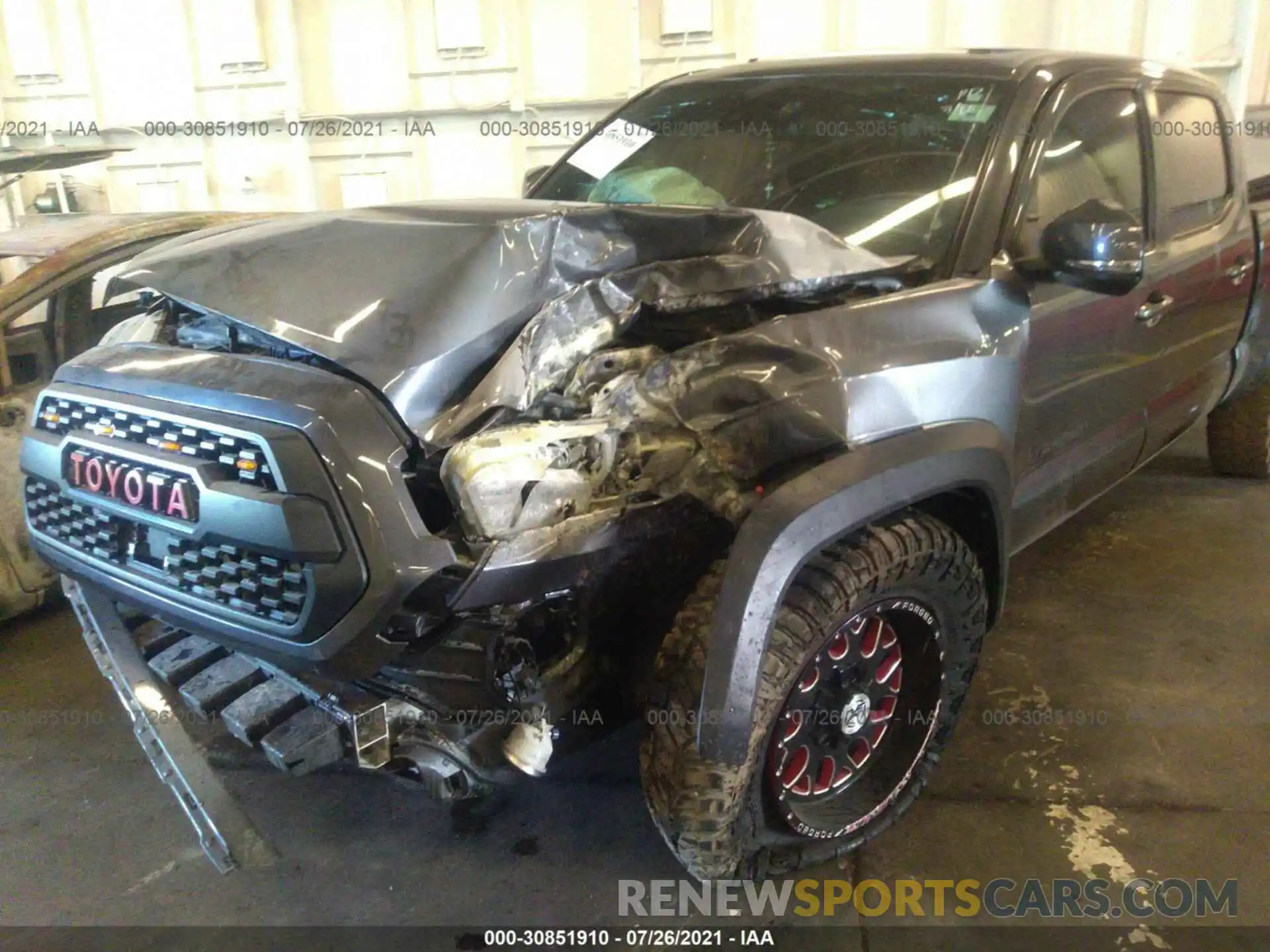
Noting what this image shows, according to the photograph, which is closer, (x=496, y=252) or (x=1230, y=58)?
(x=496, y=252)

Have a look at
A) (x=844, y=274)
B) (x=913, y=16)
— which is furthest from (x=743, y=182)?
(x=913, y=16)

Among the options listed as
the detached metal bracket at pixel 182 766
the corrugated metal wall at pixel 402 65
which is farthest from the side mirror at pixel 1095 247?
the corrugated metal wall at pixel 402 65

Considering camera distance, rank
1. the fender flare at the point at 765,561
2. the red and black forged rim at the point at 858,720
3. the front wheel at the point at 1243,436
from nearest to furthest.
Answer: the fender flare at the point at 765,561
the red and black forged rim at the point at 858,720
the front wheel at the point at 1243,436

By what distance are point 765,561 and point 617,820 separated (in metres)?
0.99

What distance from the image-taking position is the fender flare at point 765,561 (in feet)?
5.17

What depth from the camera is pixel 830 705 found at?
1.96m

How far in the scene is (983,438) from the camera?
1.99 meters

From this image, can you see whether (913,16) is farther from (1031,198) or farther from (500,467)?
(500,467)

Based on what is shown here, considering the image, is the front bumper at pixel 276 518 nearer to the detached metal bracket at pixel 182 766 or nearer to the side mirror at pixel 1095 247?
the detached metal bracket at pixel 182 766

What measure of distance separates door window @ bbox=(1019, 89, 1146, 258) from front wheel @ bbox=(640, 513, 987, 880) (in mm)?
882

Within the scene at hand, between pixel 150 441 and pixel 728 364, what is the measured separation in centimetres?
105

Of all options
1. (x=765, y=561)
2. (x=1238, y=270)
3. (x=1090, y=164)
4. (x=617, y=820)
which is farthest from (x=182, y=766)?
(x=1238, y=270)

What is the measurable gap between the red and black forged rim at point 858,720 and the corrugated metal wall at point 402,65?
4123mm

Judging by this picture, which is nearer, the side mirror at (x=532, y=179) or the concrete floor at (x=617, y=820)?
the concrete floor at (x=617, y=820)
